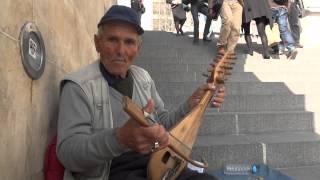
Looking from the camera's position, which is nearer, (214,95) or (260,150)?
(214,95)

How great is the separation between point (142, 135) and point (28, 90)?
29.6 inches

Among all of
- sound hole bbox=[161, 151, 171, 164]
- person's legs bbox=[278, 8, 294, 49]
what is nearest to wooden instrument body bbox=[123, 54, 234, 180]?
sound hole bbox=[161, 151, 171, 164]

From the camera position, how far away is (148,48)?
7668mm

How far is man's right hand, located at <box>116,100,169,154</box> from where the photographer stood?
159cm

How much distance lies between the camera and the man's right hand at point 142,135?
1588mm

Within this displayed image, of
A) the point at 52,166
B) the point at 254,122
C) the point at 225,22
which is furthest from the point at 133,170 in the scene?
the point at 225,22

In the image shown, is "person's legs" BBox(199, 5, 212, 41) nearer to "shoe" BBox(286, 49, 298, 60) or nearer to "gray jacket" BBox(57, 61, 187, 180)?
"shoe" BBox(286, 49, 298, 60)

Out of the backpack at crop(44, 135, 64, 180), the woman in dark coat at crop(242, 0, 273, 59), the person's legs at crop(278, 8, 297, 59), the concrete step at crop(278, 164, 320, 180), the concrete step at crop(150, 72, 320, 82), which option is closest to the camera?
the backpack at crop(44, 135, 64, 180)

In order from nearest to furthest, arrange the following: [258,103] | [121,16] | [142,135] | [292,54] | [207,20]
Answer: [142,135], [121,16], [258,103], [292,54], [207,20]

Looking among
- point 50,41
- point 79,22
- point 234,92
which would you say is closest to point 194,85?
point 234,92

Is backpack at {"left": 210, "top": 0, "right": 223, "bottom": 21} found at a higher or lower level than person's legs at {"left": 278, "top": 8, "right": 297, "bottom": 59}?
higher

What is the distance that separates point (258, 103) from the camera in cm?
516

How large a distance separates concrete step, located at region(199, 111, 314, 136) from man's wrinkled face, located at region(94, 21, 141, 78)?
7.76 feet

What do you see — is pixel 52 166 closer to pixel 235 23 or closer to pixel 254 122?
pixel 254 122
